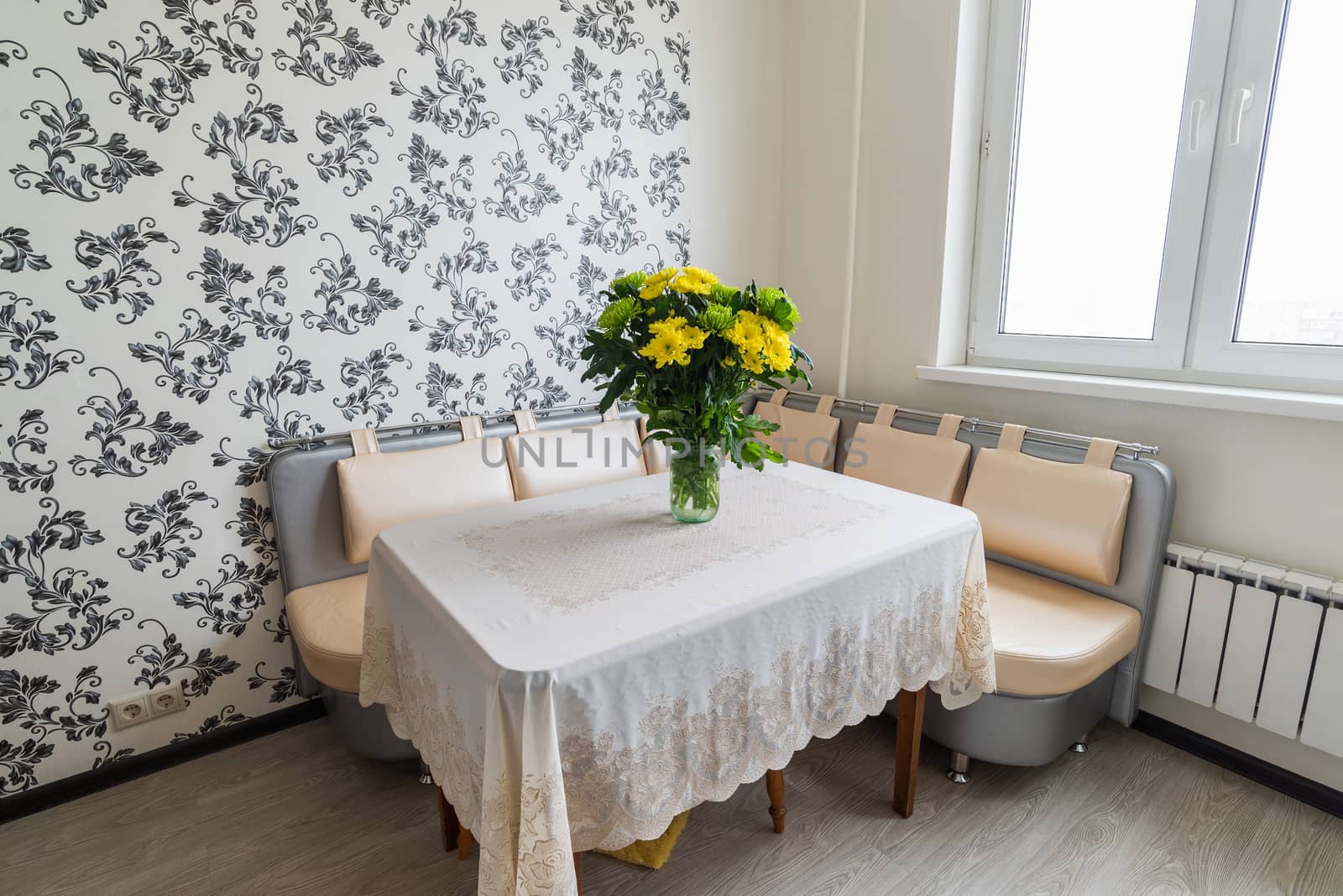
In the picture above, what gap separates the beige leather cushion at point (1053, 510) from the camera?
6.15ft

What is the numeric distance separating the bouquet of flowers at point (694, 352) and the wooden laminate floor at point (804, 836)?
96 cm

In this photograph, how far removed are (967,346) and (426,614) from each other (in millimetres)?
2156

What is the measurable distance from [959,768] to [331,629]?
1.72 m

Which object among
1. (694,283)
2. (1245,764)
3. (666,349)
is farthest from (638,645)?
(1245,764)

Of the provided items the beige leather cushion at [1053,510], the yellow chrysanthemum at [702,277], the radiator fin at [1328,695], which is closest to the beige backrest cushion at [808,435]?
the beige leather cushion at [1053,510]

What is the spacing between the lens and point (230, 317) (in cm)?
190

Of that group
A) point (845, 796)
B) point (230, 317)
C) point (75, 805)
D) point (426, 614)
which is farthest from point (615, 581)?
point (75, 805)

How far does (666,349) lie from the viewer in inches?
50.8

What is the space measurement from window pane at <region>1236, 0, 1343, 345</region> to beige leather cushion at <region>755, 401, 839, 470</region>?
4.16 ft

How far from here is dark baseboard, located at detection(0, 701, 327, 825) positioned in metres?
1.79

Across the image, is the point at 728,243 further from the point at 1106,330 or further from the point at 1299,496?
the point at 1299,496

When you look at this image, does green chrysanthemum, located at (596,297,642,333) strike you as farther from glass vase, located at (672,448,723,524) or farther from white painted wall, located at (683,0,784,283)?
white painted wall, located at (683,0,784,283)

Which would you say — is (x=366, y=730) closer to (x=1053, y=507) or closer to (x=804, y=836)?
(x=804, y=836)

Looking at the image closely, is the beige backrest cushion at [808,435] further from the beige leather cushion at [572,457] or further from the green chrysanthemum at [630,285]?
the green chrysanthemum at [630,285]
